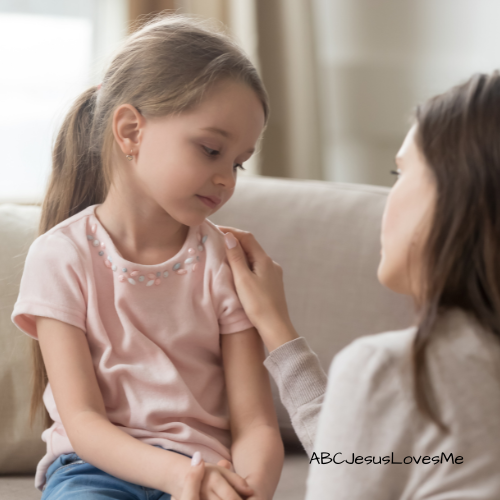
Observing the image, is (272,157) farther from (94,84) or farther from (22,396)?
(22,396)

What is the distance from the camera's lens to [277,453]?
99 cm

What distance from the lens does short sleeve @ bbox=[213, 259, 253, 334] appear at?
105cm

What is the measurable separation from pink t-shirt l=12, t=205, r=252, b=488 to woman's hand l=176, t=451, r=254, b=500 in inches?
3.8

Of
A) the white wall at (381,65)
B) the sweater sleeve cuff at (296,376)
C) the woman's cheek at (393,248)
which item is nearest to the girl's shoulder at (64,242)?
the sweater sleeve cuff at (296,376)

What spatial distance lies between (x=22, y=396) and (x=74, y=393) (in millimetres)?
377

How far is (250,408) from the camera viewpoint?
1039 mm

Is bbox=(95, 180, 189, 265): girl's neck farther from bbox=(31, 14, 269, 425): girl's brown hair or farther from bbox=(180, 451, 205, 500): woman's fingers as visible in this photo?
bbox=(180, 451, 205, 500): woman's fingers

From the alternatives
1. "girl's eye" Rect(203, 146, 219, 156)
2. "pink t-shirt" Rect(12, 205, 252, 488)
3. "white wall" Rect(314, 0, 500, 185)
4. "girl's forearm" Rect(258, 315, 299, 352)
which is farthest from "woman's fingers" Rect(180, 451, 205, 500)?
"white wall" Rect(314, 0, 500, 185)

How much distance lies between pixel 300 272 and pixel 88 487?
0.65m

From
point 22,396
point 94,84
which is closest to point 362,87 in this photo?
point 94,84

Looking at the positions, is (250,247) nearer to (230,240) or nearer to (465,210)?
(230,240)

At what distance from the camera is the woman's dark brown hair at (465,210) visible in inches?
25.0

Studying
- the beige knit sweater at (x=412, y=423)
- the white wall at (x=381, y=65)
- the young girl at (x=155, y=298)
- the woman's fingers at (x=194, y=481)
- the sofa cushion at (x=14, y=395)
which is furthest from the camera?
the white wall at (x=381, y=65)

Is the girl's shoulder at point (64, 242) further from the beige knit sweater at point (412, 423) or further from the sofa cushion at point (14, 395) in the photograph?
the beige knit sweater at point (412, 423)
